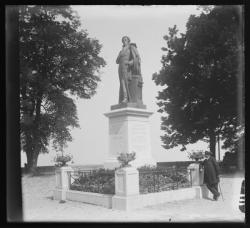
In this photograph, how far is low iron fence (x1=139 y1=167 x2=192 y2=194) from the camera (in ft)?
40.3

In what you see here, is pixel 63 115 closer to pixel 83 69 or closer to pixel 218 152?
pixel 83 69

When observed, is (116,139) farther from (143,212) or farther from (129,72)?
(143,212)

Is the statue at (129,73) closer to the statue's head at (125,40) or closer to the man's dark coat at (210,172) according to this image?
the statue's head at (125,40)

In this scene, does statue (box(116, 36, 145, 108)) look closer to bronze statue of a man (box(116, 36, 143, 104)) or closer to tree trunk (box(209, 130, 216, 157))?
bronze statue of a man (box(116, 36, 143, 104))

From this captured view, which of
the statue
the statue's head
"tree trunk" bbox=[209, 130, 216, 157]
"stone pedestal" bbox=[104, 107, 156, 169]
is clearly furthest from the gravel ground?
"tree trunk" bbox=[209, 130, 216, 157]

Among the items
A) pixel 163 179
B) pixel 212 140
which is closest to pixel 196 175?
pixel 163 179

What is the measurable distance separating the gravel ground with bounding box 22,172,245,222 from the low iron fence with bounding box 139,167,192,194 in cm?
68

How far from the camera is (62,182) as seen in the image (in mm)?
13617

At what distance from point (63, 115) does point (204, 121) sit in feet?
27.0

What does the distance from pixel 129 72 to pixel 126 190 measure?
5.18 meters

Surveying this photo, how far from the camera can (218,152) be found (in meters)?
24.2

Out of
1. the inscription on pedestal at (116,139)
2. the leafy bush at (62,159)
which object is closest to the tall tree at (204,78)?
the inscription on pedestal at (116,139)
